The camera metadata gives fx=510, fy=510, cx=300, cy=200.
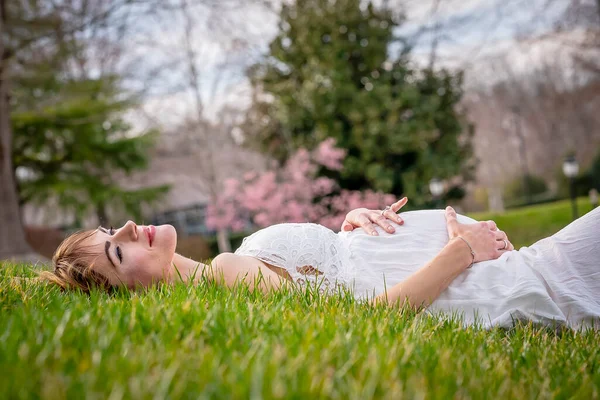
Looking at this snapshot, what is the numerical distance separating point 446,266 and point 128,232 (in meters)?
1.72

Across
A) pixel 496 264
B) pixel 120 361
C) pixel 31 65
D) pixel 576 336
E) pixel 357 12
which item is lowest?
pixel 576 336

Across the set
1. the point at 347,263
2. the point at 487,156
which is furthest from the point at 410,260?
the point at 487,156

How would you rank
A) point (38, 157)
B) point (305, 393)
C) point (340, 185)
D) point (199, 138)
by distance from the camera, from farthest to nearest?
point (199, 138) < point (340, 185) < point (38, 157) < point (305, 393)

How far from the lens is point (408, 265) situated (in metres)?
2.87

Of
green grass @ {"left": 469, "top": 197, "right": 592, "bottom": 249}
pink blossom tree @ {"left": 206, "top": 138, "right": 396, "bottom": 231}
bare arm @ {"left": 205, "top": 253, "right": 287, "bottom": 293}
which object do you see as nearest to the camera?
bare arm @ {"left": 205, "top": 253, "right": 287, "bottom": 293}

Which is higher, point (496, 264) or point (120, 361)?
point (120, 361)

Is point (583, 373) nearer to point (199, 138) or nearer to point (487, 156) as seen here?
point (199, 138)

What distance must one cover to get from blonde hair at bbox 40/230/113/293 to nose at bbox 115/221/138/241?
155mm

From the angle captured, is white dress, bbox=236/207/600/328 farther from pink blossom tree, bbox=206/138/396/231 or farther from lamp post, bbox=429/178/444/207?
lamp post, bbox=429/178/444/207

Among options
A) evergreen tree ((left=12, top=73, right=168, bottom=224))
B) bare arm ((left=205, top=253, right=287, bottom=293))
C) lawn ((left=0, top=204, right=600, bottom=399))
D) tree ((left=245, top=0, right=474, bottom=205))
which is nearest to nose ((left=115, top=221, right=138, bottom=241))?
bare arm ((left=205, top=253, right=287, bottom=293))

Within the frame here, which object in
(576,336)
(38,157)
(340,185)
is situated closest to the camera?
(576,336)

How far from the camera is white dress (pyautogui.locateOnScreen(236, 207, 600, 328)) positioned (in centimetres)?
264

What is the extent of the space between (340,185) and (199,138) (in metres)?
6.90

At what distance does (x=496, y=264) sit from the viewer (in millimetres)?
2799
